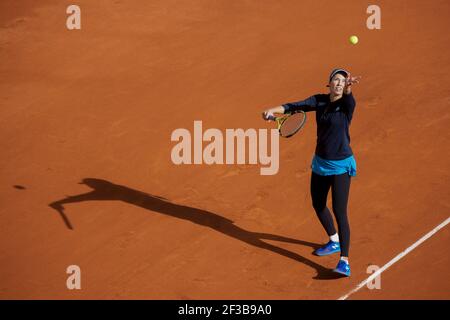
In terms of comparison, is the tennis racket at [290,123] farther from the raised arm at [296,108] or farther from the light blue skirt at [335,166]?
the light blue skirt at [335,166]

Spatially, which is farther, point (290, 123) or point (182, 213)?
point (182, 213)

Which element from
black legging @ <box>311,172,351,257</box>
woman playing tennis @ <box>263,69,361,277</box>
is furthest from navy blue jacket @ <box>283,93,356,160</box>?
black legging @ <box>311,172,351,257</box>

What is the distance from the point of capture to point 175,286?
7977 mm

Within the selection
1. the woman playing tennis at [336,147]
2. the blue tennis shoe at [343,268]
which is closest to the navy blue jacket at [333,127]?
the woman playing tennis at [336,147]

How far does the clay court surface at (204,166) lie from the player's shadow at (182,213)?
0.08 feet

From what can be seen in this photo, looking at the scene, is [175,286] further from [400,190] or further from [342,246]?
[400,190]

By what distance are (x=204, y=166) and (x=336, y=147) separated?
2963 millimetres

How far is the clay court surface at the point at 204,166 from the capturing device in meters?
8.20

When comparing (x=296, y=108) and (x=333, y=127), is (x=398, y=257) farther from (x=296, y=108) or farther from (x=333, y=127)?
(x=296, y=108)

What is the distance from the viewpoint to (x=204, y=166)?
10.2m

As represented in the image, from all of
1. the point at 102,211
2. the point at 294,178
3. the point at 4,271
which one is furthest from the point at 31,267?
the point at 294,178

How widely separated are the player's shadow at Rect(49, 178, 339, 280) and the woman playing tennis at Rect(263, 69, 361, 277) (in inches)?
27.1

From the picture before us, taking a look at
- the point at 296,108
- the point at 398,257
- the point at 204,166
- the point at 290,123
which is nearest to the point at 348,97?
the point at 296,108

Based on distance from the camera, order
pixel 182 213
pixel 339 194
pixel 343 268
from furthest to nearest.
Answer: pixel 182 213 → pixel 343 268 → pixel 339 194
